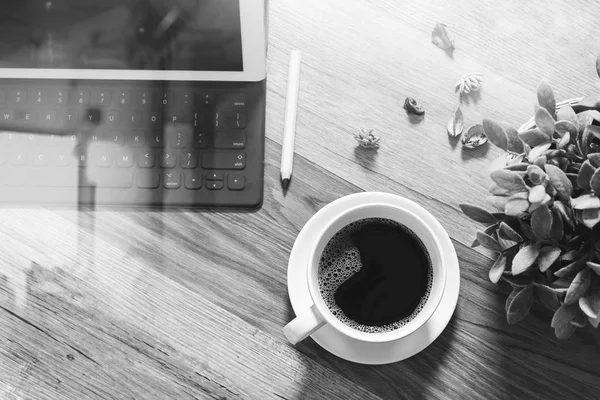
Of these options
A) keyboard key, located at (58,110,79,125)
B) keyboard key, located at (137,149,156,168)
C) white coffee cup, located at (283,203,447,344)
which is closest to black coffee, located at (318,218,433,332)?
white coffee cup, located at (283,203,447,344)

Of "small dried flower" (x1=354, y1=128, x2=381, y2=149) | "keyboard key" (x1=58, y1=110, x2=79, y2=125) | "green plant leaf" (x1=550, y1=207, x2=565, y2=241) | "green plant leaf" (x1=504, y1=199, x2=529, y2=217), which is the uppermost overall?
"green plant leaf" (x1=504, y1=199, x2=529, y2=217)

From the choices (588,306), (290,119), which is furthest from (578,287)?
(290,119)

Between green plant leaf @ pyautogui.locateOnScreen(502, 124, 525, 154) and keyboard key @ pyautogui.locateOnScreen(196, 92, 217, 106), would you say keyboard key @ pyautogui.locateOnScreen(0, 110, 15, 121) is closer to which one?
keyboard key @ pyautogui.locateOnScreen(196, 92, 217, 106)

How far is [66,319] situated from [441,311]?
42 cm

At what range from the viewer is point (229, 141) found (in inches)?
28.2

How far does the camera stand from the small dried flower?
0.72 meters

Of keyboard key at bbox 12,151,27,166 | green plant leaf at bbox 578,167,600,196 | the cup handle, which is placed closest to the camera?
green plant leaf at bbox 578,167,600,196

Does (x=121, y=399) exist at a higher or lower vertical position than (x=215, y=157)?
lower

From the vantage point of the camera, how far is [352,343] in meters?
0.68

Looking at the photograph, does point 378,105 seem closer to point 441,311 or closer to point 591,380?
point 441,311

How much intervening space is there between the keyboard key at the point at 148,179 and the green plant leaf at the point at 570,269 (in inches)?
16.9

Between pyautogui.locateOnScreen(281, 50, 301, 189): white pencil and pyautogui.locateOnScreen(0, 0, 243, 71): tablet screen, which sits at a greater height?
pyautogui.locateOnScreen(0, 0, 243, 71): tablet screen

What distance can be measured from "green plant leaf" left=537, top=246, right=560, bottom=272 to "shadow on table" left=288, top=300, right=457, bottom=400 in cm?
19

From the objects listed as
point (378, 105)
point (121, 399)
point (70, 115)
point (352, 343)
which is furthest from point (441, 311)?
point (70, 115)
